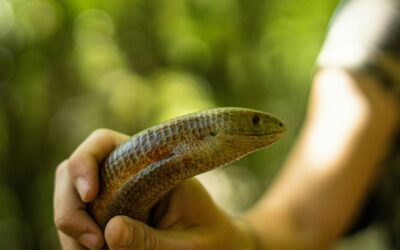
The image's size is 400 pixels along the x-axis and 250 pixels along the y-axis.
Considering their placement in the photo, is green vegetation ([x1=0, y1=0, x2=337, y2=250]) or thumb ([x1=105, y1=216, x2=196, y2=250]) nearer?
thumb ([x1=105, y1=216, x2=196, y2=250])

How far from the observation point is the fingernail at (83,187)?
2.52 ft

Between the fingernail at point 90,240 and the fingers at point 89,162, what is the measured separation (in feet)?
0.15

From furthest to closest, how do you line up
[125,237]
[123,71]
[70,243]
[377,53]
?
1. [123,71]
2. [377,53]
3. [70,243]
4. [125,237]

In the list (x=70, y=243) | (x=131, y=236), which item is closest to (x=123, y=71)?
(x=70, y=243)

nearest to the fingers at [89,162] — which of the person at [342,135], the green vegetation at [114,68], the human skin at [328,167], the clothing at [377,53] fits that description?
the human skin at [328,167]

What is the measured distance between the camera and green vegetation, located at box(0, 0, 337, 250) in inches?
101

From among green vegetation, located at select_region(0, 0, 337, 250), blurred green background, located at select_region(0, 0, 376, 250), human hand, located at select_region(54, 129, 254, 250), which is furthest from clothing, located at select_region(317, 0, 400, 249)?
blurred green background, located at select_region(0, 0, 376, 250)

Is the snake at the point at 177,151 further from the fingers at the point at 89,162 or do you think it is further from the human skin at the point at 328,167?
the human skin at the point at 328,167

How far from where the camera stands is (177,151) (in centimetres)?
73

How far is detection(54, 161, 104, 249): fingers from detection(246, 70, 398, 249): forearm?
634 millimetres

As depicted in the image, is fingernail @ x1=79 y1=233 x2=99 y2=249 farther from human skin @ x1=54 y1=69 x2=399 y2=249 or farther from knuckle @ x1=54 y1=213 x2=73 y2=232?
human skin @ x1=54 y1=69 x2=399 y2=249

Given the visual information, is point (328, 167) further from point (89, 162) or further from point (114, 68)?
point (114, 68)

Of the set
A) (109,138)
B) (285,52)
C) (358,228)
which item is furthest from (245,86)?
(109,138)

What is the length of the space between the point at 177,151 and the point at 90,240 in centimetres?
17
